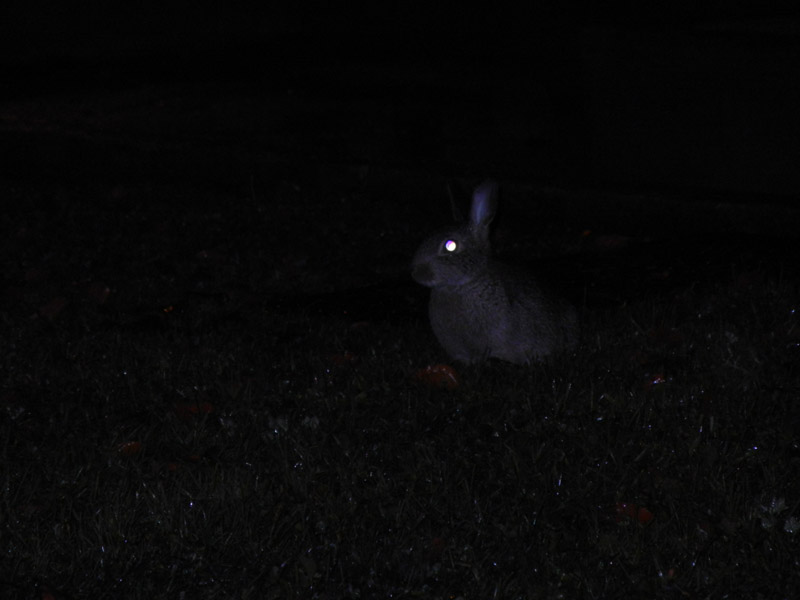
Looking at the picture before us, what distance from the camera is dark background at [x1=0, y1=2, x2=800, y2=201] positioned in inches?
299

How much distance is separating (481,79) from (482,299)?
28.8ft

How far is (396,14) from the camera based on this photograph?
56.4 ft

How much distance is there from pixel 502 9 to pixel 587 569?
1433 cm

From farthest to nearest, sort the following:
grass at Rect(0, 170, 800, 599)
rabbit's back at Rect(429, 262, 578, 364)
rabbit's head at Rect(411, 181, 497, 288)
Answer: rabbit's back at Rect(429, 262, 578, 364), rabbit's head at Rect(411, 181, 497, 288), grass at Rect(0, 170, 800, 599)

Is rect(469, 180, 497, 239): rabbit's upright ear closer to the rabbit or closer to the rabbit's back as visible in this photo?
the rabbit

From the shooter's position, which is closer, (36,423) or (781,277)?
(36,423)

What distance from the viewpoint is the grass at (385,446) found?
326cm

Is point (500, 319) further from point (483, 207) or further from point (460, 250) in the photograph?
point (483, 207)

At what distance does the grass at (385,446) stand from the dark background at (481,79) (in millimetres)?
1715

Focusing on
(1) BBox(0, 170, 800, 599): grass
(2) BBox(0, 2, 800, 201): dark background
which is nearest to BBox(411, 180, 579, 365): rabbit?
(1) BBox(0, 170, 800, 599): grass

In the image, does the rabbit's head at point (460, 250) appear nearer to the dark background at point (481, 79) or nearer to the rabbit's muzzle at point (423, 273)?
the rabbit's muzzle at point (423, 273)

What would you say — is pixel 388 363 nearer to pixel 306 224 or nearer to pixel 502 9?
pixel 306 224

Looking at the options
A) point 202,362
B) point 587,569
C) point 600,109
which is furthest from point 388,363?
point 600,109

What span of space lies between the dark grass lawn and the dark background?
0.98 meters
